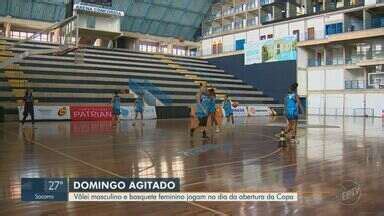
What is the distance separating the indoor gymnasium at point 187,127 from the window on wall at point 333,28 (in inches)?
4.3

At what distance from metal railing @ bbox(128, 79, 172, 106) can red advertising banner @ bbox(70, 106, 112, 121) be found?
179 inches

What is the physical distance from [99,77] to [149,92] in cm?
444

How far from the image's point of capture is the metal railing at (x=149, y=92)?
112 ft

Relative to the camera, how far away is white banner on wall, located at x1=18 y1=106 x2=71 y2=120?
2720 centimetres

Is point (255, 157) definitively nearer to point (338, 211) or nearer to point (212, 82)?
point (338, 211)

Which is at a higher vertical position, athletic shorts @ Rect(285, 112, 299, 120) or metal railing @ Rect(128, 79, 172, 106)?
metal railing @ Rect(128, 79, 172, 106)

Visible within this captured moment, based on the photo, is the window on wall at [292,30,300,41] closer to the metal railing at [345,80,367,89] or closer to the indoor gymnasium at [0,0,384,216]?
the indoor gymnasium at [0,0,384,216]

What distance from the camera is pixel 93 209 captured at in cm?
538

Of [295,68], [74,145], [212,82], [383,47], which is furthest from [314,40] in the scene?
[74,145]

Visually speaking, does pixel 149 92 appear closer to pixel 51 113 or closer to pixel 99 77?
pixel 99 77

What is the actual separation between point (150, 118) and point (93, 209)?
26755 mm

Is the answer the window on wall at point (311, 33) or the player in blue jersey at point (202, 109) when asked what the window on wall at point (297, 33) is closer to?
the window on wall at point (311, 33)

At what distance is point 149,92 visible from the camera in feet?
114

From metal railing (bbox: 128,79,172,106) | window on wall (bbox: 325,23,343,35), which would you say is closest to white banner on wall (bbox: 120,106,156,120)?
metal railing (bbox: 128,79,172,106)
